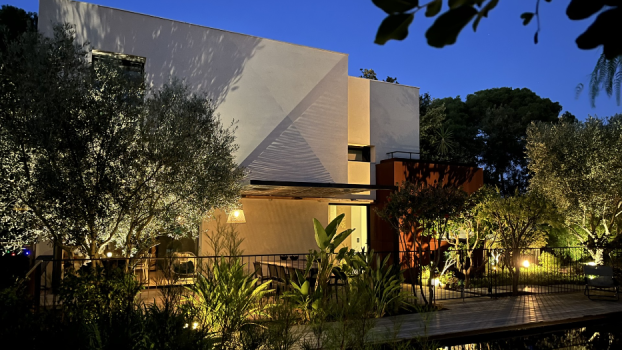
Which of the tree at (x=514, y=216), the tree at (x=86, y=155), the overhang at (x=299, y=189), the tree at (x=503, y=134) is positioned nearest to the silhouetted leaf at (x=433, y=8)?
the tree at (x=86, y=155)

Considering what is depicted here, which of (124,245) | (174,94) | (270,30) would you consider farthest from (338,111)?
(270,30)

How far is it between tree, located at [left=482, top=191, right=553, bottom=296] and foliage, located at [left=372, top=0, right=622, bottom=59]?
37.1ft

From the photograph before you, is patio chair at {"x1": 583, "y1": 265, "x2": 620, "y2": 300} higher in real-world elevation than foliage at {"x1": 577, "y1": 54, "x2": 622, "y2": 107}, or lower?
lower

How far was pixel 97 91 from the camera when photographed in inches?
301

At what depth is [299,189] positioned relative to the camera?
13.3 meters

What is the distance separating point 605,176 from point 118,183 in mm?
12414

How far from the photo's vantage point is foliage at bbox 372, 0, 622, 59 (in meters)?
0.90

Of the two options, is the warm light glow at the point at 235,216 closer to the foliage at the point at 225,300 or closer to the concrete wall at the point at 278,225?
the concrete wall at the point at 278,225

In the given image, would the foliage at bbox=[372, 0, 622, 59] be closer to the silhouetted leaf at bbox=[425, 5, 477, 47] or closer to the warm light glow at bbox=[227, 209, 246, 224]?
the silhouetted leaf at bbox=[425, 5, 477, 47]

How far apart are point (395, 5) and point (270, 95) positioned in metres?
13.8

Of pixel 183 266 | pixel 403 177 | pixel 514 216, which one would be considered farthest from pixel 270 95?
pixel 514 216

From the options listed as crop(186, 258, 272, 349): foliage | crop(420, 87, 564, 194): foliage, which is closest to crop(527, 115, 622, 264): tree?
crop(186, 258, 272, 349): foliage

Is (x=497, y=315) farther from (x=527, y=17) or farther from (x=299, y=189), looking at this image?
(x=527, y=17)

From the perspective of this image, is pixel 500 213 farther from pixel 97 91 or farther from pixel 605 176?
pixel 97 91
